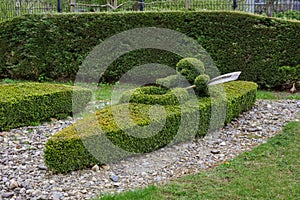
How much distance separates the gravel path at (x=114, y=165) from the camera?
120 inches

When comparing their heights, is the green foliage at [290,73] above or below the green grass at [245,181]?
above

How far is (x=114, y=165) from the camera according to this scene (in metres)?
3.57

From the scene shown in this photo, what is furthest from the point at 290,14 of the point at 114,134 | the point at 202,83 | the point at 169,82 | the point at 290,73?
the point at 114,134

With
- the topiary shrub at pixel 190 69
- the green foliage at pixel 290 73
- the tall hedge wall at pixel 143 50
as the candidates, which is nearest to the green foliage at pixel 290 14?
→ the tall hedge wall at pixel 143 50

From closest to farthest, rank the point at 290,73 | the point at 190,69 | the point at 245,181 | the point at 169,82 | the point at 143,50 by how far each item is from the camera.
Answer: the point at 245,181, the point at 169,82, the point at 190,69, the point at 290,73, the point at 143,50

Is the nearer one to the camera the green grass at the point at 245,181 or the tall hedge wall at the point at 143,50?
the green grass at the point at 245,181

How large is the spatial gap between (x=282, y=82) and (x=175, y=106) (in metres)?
4.17

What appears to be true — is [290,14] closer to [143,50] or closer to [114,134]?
[143,50]


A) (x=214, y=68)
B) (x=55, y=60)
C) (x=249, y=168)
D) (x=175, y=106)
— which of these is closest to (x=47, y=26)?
(x=55, y=60)

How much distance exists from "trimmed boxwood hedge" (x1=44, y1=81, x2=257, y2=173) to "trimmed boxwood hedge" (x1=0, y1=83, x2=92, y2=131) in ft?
4.60

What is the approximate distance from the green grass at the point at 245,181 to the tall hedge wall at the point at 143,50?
3886 mm

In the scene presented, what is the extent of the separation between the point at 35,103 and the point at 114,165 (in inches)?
77.4

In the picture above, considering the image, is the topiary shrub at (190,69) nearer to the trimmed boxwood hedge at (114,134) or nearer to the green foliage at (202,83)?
the green foliage at (202,83)

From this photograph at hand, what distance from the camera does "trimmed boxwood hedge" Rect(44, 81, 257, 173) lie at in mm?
3246
